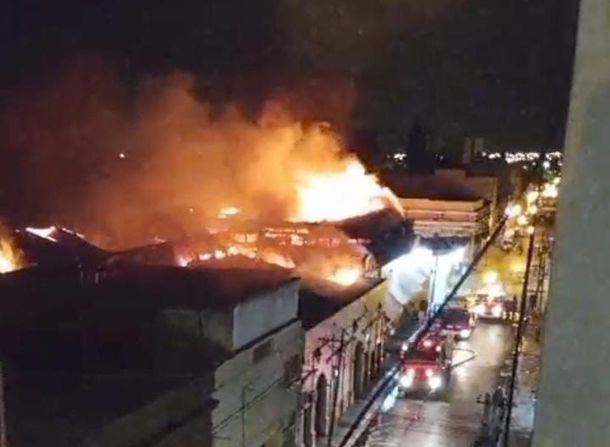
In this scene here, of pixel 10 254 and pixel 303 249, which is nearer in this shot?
pixel 10 254

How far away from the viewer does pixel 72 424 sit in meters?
6.70

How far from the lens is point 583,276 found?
119 centimetres

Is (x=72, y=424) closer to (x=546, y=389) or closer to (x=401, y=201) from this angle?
(x=546, y=389)

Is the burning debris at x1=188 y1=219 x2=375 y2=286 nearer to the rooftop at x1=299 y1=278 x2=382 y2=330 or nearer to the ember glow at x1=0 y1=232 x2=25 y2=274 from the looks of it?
the rooftop at x1=299 y1=278 x2=382 y2=330

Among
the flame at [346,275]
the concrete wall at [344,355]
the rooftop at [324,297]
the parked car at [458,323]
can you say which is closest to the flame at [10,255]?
the rooftop at [324,297]

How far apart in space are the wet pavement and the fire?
6.01m

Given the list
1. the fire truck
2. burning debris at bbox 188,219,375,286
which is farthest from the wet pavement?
burning debris at bbox 188,219,375,286

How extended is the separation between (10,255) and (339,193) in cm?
1172

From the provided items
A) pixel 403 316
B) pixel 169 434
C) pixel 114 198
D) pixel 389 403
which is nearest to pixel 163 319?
pixel 169 434

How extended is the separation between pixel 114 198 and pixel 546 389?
24.0m

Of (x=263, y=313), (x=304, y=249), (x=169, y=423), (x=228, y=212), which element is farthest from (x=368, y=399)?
(x=228, y=212)

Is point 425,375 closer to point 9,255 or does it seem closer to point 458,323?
point 458,323

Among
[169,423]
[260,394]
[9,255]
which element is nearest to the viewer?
[169,423]

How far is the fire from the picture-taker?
2538 cm
